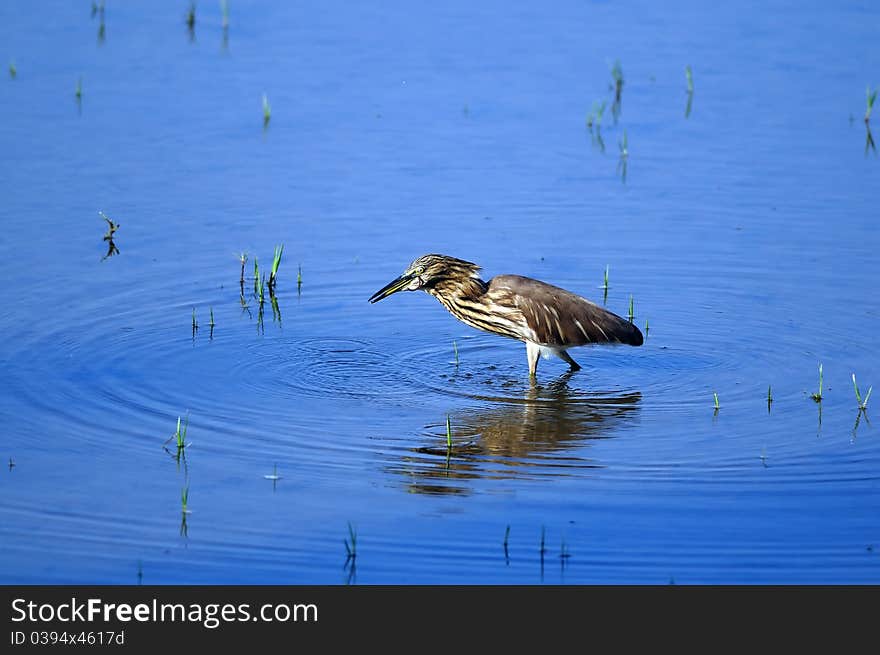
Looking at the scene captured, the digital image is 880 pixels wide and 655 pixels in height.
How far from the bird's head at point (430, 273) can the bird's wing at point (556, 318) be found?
26 centimetres

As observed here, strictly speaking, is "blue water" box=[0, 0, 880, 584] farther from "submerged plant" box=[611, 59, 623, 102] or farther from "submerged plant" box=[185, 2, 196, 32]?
"submerged plant" box=[185, 2, 196, 32]

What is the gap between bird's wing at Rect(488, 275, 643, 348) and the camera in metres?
11.5

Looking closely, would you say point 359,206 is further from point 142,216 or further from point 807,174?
point 807,174

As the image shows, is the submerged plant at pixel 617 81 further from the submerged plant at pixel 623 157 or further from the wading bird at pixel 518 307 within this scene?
the wading bird at pixel 518 307

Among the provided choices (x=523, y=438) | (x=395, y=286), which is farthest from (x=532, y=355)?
(x=523, y=438)

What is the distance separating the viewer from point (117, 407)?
10.4 metres

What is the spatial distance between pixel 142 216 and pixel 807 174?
272 inches

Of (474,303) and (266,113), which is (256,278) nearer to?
(474,303)

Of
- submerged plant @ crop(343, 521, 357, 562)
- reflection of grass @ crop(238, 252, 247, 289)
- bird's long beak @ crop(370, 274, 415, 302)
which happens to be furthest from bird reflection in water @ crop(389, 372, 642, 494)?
reflection of grass @ crop(238, 252, 247, 289)

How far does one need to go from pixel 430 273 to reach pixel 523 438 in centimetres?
185

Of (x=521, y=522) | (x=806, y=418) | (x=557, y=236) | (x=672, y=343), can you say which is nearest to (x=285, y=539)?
(x=521, y=522)

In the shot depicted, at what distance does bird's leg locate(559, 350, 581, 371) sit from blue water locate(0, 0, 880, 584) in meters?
0.15

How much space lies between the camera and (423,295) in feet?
45.3

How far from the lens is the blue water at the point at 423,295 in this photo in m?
8.48
